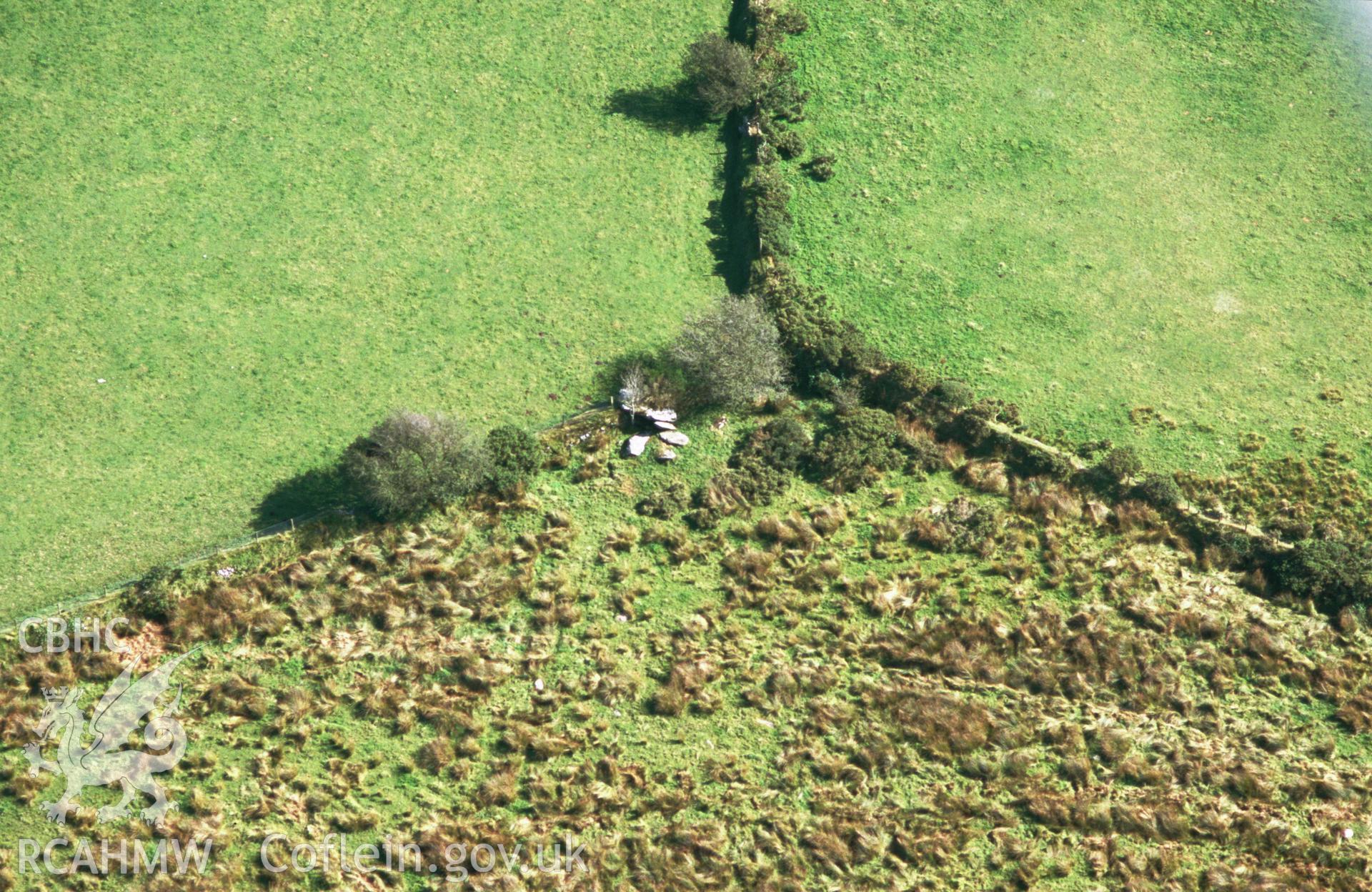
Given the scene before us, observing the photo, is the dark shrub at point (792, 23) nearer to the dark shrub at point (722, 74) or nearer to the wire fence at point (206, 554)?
the dark shrub at point (722, 74)

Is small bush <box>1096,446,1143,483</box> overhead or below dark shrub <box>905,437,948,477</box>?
overhead

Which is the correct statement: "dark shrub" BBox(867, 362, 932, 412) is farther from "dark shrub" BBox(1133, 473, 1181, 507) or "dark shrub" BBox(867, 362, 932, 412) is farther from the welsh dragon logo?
the welsh dragon logo

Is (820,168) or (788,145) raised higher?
(788,145)

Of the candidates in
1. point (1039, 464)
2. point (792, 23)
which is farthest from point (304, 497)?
point (792, 23)

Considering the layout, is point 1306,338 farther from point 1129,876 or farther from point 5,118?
point 5,118

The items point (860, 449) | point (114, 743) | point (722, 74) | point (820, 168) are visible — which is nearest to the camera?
point (114, 743)

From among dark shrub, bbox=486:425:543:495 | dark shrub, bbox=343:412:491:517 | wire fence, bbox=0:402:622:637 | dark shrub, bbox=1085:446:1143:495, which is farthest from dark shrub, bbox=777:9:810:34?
wire fence, bbox=0:402:622:637

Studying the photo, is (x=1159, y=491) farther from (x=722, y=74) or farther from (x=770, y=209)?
(x=722, y=74)
